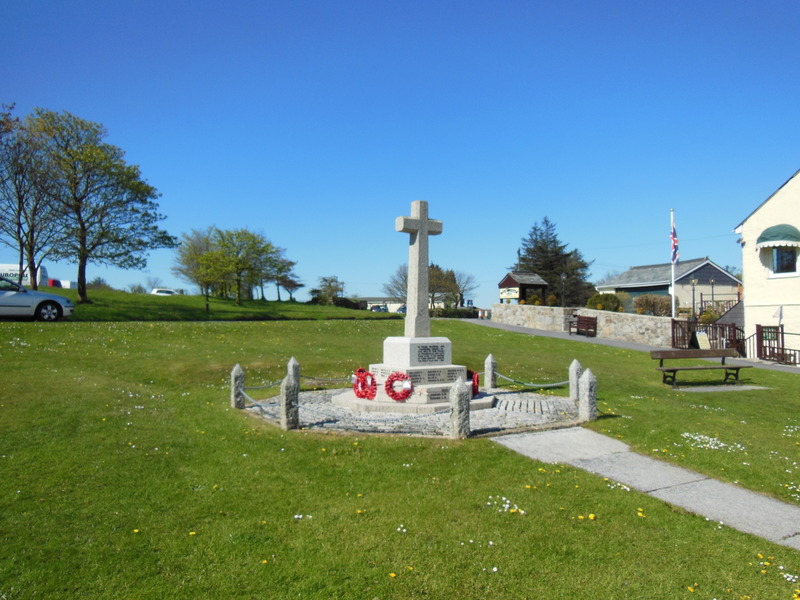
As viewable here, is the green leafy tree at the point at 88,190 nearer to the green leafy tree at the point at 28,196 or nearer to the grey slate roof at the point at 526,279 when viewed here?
the green leafy tree at the point at 28,196

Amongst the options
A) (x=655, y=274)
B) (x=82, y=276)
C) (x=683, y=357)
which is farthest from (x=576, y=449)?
(x=655, y=274)

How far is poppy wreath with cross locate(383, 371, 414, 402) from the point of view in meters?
11.4

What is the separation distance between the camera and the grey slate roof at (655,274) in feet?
161

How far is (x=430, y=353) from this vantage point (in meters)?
12.2

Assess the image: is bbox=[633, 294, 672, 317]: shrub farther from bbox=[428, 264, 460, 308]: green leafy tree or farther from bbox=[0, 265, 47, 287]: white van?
bbox=[0, 265, 47, 287]: white van

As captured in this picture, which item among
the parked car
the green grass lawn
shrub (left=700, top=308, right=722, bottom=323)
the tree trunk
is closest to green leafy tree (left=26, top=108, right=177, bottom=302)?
the tree trunk

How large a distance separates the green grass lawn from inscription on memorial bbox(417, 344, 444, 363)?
3.60 metres

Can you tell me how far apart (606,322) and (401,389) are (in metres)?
23.6

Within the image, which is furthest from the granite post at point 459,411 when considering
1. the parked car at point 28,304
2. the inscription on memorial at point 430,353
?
the parked car at point 28,304

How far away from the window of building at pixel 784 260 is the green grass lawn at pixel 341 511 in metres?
15.9

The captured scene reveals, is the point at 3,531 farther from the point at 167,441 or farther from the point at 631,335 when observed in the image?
the point at 631,335

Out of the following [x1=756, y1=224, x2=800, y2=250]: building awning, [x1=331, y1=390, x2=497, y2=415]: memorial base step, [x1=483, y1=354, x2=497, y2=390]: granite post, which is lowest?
[x1=331, y1=390, x2=497, y2=415]: memorial base step

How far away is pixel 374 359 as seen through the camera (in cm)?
1897

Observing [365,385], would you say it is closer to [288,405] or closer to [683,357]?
[288,405]
